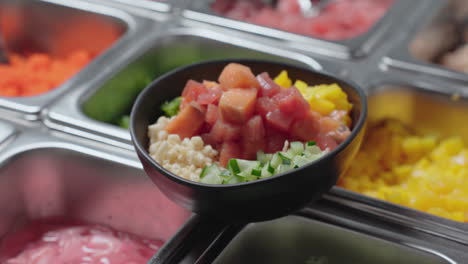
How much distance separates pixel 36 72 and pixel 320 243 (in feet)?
4.05

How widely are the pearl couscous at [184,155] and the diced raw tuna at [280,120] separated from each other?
13 cm

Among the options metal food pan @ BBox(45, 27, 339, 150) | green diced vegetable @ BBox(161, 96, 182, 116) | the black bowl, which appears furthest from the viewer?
metal food pan @ BBox(45, 27, 339, 150)

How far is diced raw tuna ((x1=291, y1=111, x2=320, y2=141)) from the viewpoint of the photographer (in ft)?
4.13

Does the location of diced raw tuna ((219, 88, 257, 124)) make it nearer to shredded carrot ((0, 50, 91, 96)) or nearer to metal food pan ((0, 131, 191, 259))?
metal food pan ((0, 131, 191, 259))

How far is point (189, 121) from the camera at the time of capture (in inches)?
50.9

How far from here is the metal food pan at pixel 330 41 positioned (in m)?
2.06

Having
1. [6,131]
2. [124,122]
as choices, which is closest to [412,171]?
[124,122]

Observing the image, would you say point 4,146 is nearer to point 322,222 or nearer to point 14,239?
point 14,239

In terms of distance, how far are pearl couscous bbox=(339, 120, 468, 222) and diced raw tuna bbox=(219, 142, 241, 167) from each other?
49 cm

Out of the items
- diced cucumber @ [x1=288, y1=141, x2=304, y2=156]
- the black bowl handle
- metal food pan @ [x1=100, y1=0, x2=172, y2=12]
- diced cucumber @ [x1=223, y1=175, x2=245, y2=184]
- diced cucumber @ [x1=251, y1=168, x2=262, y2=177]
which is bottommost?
the black bowl handle

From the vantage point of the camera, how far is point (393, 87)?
1935 mm

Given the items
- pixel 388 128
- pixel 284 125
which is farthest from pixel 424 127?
pixel 284 125

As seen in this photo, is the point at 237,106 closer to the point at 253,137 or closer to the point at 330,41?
the point at 253,137

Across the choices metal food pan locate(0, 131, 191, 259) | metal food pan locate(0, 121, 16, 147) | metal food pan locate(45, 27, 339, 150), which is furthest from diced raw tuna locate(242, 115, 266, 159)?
metal food pan locate(0, 121, 16, 147)
